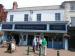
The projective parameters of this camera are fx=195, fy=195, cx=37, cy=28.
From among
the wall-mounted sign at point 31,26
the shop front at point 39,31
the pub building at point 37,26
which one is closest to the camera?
the shop front at point 39,31

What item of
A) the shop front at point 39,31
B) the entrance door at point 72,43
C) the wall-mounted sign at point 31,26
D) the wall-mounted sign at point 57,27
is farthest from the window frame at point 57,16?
the entrance door at point 72,43

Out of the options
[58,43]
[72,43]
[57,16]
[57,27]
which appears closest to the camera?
[57,27]

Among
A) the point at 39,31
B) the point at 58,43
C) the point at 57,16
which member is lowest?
the point at 58,43

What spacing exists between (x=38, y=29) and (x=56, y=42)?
3.85 m

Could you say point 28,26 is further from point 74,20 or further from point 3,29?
point 74,20

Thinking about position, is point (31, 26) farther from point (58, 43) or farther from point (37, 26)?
point (58, 43)

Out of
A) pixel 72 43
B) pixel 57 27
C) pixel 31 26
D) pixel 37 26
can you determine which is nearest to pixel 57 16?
pixel 57 27

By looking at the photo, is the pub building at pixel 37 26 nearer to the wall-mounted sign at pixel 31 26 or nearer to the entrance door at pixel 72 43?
the wall-mounted sign at pixel 31 26

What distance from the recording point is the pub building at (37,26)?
32000 mm

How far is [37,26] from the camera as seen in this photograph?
33.0 m

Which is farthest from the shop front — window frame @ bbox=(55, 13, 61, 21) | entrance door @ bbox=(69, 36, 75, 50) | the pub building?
window frame @ bbox=(55, 13, 61, 21)

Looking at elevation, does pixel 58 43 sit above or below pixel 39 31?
below

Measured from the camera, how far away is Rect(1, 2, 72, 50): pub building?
32000 mm

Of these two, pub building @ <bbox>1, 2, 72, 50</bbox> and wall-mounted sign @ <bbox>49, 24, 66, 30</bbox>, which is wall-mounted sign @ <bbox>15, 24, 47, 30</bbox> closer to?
pub building @ <bbox>1, 2, 72, 50</bbox>
